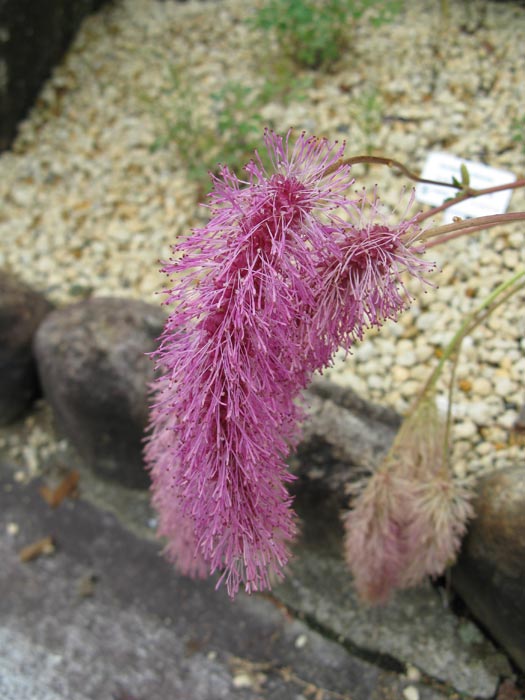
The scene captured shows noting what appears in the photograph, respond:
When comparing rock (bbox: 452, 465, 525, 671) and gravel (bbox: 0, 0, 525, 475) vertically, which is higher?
gravel (bbox: 0, 0, 525, 475)

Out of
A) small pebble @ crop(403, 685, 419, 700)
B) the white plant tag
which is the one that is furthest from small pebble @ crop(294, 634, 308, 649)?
the white plant tag

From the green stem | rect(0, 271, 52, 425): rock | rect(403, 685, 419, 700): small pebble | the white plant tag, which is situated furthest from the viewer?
rect(0, 271, 52, 425): rock

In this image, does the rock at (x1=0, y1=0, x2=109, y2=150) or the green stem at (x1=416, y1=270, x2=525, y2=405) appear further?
the rock at (x1=0, y1=0, x2=109, y2=150)

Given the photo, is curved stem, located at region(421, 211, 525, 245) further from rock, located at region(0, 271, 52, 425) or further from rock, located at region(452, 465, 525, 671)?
rock, located at region(0, 271, 52, 425)

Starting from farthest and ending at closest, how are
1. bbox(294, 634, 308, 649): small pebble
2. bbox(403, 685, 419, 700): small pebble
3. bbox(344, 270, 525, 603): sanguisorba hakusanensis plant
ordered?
bbox(294, 634, 308, 649): small pebble
bbox(403, 685, 419, 700): small pebble
bbox(344, 270, 525, 603): sanguisorba hakusanensis plant

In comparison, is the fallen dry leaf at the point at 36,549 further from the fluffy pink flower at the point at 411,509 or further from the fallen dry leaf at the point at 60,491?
the fluffy pink flower at the point at 411,509

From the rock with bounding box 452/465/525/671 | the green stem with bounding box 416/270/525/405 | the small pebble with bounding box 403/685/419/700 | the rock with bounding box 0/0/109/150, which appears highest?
the rock with bounding box 0/0/109/150

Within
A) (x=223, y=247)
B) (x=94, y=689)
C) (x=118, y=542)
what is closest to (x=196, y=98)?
(x=118, y=542)
